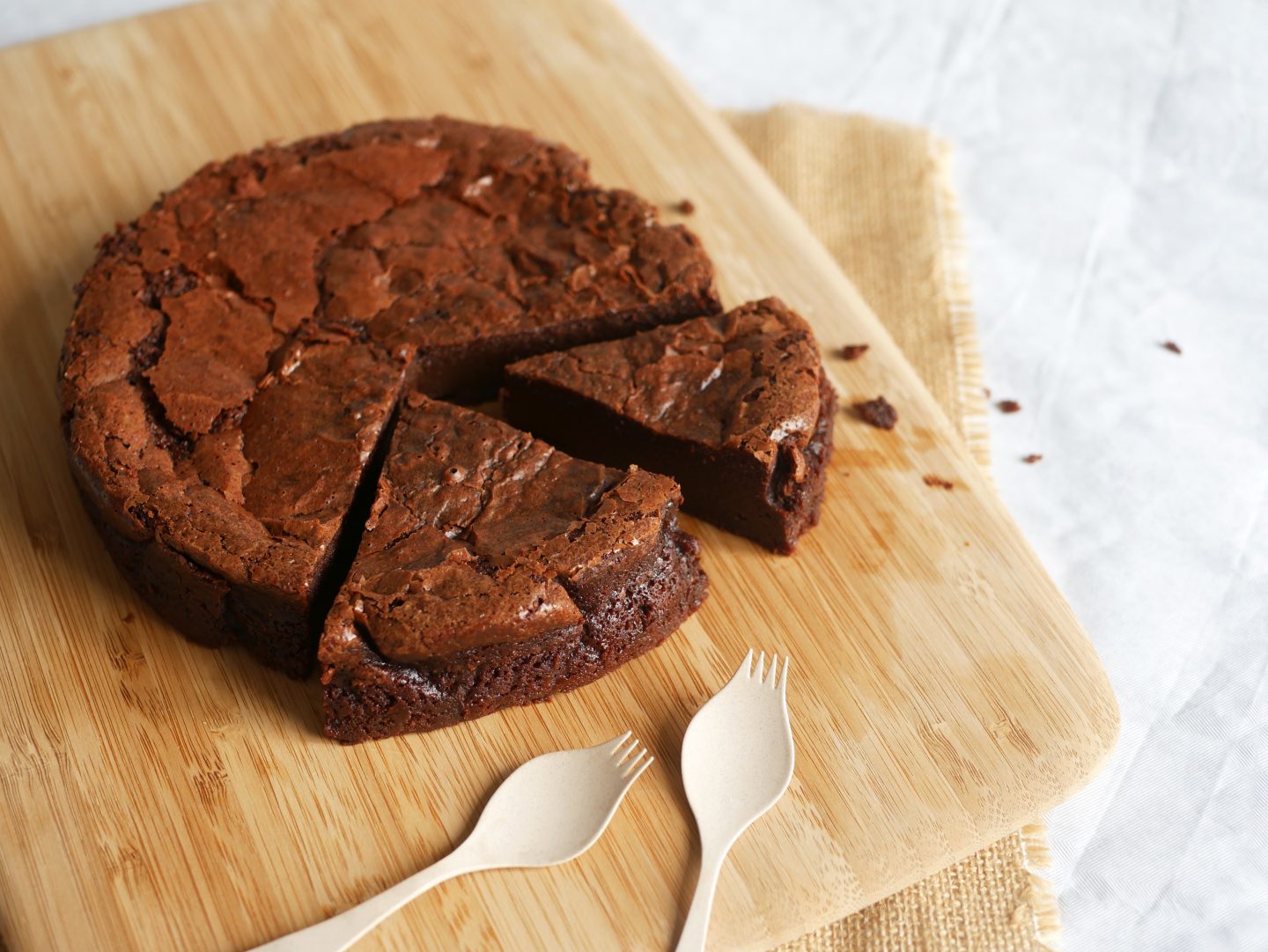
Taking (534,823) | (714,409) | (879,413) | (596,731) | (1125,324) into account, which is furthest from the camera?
(1125,324)

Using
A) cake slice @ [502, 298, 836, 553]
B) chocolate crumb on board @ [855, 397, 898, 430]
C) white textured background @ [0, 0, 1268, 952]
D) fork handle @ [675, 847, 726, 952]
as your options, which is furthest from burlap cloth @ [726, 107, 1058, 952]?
cake slice @ [502, 298, 836, 553]

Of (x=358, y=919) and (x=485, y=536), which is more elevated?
(x=485, y=536)

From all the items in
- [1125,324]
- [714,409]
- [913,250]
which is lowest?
[1125,324]

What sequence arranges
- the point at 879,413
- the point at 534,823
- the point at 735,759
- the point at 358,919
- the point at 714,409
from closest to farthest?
the point at 358,919 < the point at 534,823 < the point at 735,759 < the point at 714,409 < the point at 879,413

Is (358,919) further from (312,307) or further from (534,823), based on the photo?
(312,307)

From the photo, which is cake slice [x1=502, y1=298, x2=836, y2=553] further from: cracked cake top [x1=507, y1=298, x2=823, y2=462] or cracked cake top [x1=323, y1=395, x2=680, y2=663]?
cracked cake top [x1=323, y1=395, x2=680, y2=663]

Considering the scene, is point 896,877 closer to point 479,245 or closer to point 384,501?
point 384,501

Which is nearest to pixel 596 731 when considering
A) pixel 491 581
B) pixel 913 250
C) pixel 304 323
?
pixel 491 581
